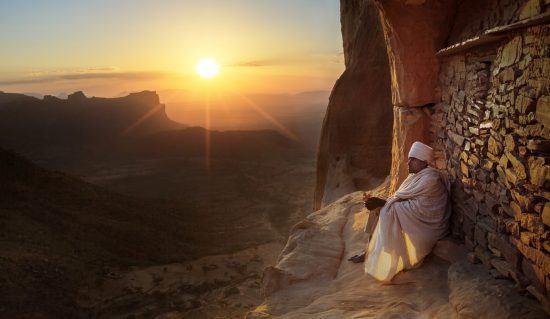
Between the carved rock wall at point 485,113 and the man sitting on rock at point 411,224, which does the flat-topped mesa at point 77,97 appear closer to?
the carved rock wall at point 485,113

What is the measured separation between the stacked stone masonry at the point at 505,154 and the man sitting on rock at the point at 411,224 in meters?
0.24

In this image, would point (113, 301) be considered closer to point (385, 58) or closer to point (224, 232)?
point (224, 232)

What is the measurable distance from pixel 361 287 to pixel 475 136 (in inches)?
90.4

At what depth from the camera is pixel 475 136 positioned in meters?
4.61

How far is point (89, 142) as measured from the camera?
47625 millimetres

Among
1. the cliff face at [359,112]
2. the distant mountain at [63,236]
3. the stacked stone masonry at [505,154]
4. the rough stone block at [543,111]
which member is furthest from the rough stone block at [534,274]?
the distant mountain at [63,236]

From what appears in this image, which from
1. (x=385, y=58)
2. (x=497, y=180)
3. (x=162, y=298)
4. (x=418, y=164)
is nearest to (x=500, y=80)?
(x=497, y=180)

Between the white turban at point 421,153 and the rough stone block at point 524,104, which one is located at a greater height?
the rough stone block at point 524,104

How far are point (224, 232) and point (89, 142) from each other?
115 ft

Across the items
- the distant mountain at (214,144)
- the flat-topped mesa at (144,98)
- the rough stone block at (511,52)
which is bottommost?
the distant mountain at (214,144)

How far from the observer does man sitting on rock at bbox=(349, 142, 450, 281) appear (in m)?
4.97

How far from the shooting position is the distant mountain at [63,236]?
37.4 ft

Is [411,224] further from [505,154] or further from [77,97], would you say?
[77,97]

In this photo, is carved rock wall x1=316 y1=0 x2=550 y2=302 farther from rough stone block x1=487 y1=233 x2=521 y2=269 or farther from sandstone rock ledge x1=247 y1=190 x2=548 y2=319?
sandstone rock ledge x1=247 y1=190 x2=548 y2=319
